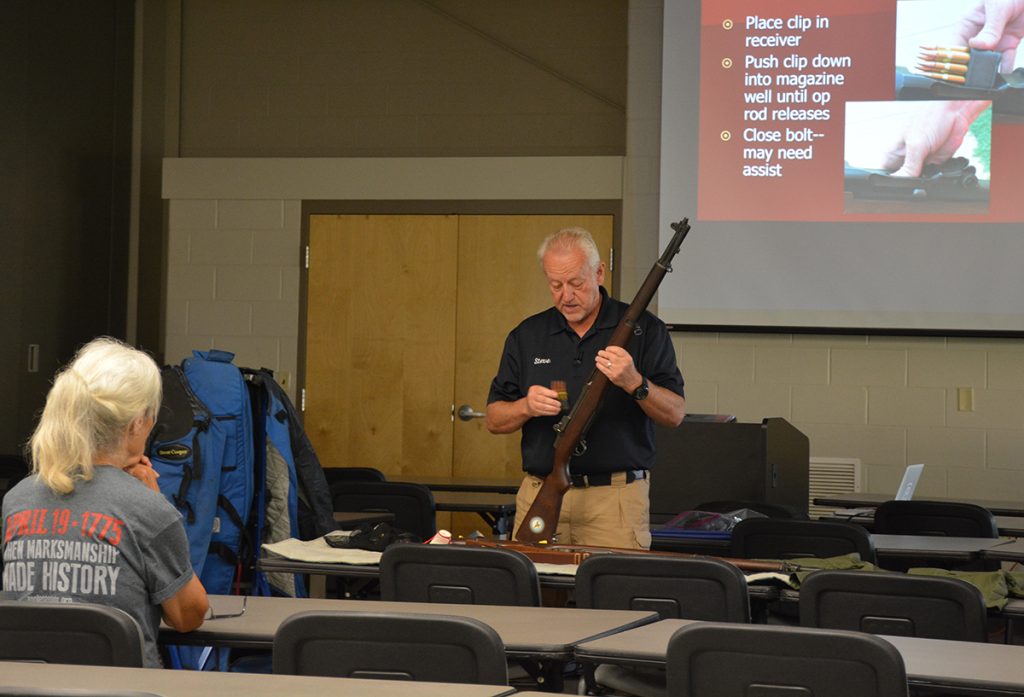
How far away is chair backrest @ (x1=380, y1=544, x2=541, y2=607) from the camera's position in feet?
9.29

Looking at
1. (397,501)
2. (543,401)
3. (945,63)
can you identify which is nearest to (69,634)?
(543,401)

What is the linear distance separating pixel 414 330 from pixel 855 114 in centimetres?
261

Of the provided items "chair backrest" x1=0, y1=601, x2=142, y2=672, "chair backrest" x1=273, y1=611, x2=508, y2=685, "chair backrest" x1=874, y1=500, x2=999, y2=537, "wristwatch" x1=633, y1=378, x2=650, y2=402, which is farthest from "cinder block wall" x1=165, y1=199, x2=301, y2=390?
"chair backrest" x1=273, y1=611, x2=508, y2=685

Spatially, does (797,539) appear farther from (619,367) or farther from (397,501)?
(397,501)

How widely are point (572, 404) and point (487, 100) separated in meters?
4.17

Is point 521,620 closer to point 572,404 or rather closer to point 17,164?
point 572,404

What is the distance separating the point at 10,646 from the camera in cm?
215

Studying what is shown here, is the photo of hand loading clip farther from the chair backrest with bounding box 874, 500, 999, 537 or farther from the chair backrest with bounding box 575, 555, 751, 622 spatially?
the chair backrest with bounding box 575, 555, 751, 622

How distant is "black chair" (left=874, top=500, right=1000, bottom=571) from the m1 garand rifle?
161cm

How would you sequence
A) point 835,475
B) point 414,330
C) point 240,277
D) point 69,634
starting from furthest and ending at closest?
point 240,277 < point 414,330 < point 835,475 < point 69,634

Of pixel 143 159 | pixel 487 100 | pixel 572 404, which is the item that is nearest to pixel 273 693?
pixel 572 404

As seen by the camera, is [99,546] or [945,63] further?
[945,63]

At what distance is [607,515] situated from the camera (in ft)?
11.6

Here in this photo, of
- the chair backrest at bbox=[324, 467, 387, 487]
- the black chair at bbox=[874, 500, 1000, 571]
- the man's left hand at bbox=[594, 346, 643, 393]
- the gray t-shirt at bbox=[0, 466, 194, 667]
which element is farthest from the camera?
the chair backrest at bbox=[324, 467, 387, 487]
